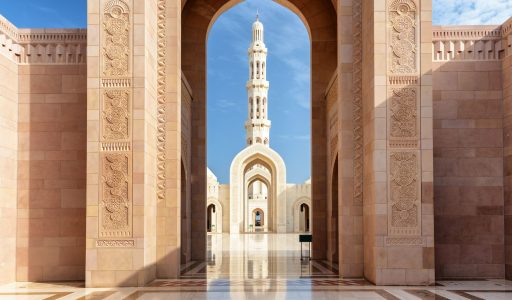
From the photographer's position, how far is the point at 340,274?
31.4 ft

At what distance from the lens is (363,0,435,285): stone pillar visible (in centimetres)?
853

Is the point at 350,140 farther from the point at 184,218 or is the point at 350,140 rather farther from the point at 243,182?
the point at 243,182

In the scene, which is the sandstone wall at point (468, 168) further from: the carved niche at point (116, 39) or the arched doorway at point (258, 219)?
the arched doorway at point (258, 219)

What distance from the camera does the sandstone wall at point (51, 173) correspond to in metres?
9.33

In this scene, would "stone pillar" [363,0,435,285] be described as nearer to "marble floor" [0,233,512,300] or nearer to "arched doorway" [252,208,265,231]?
"marble floor" [0,233,512,300]

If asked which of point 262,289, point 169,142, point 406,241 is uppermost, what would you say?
point 169,142

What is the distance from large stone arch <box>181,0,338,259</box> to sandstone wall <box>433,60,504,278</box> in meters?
4.02

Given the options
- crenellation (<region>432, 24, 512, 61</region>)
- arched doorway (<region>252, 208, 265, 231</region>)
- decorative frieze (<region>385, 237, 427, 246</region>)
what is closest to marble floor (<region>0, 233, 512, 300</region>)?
decorative frieze (<region>385, 237, 427, 246</region>)

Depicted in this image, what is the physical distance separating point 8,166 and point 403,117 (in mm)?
6777

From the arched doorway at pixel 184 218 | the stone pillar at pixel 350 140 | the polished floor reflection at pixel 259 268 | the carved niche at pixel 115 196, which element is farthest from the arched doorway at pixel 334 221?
the carved niche at pixel 115 196

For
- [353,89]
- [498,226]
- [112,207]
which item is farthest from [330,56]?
[112,207]

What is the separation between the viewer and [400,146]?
8.69m

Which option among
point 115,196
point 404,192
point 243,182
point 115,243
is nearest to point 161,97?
point 115,196

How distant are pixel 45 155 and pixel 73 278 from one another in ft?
7.36
